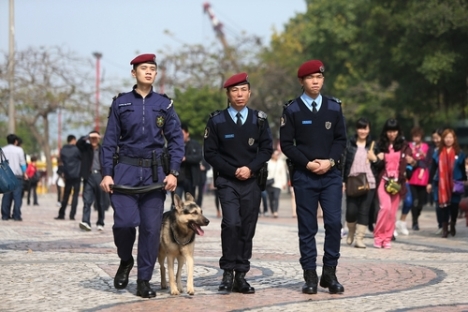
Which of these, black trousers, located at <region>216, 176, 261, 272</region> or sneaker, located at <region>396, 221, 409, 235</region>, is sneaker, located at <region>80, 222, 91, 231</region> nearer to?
sneaker, located at <region>396, 221, 409, 235</region>

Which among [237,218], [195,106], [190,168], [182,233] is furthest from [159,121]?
[195,106]

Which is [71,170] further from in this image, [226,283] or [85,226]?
[226,283]

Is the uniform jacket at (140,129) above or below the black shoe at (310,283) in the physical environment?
above

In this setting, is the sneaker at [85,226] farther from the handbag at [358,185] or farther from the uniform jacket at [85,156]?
A: the handbag at [358,185]

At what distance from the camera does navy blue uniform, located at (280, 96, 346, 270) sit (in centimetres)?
977

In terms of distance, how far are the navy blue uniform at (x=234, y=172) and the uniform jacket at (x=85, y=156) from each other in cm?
965

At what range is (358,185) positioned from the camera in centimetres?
1523

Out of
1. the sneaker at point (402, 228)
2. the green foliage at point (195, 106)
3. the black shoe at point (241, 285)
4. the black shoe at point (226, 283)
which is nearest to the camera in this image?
the black shoe at point (241, 285)

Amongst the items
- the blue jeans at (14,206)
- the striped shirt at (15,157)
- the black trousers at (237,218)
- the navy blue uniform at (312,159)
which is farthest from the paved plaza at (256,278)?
the blue jeans at (14,206)

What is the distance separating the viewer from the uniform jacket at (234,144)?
32.4 ft

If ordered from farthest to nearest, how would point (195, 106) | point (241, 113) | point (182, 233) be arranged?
1. point (195, 106)
2. point (241, 113)
3. point (182, 233)

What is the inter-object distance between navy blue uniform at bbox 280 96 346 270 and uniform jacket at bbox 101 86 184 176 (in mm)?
1040

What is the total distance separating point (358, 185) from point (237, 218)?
565cm

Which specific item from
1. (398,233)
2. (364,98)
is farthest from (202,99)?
(398,233)
